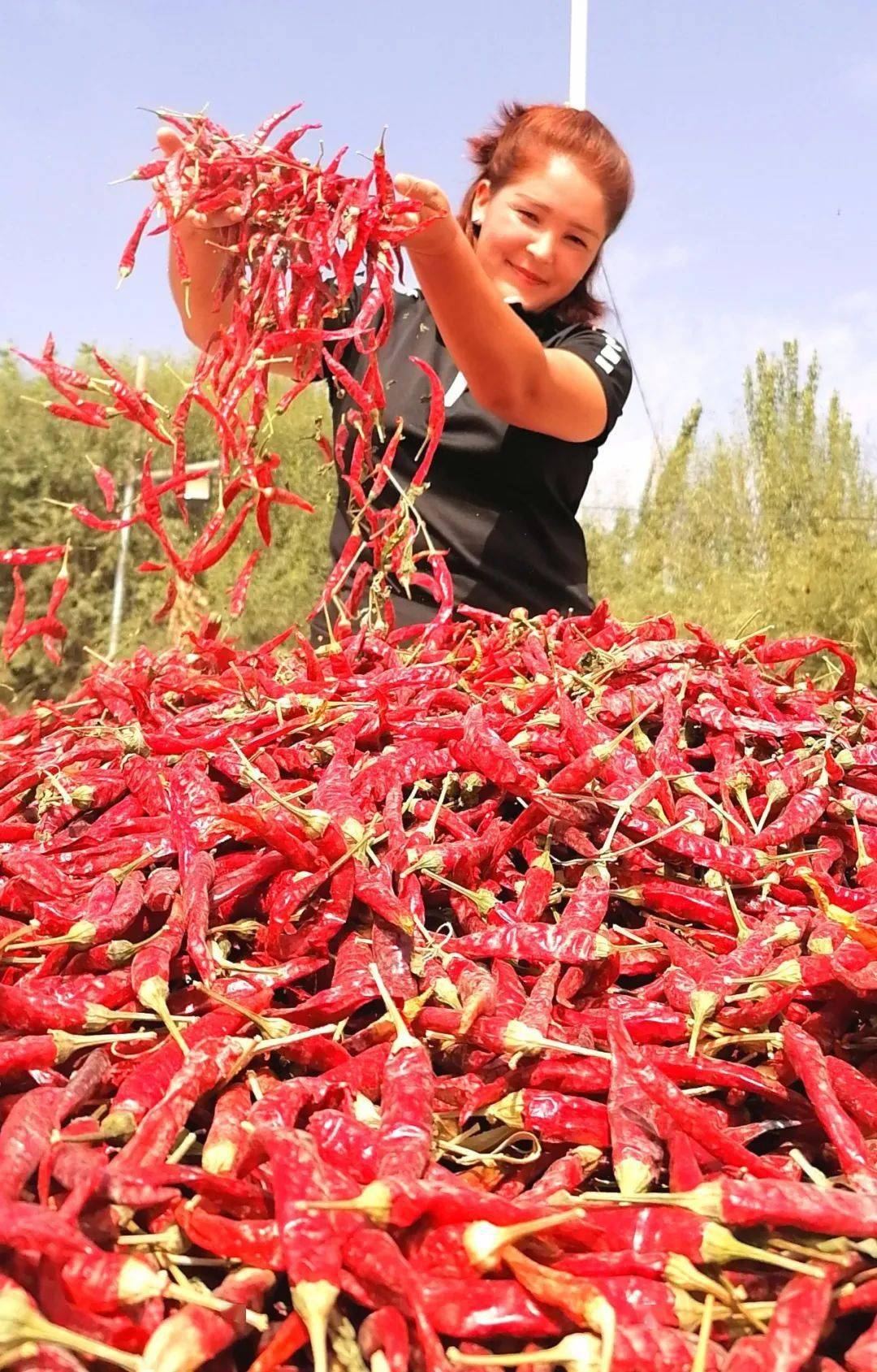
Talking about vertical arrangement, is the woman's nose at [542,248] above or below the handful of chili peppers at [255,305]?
above

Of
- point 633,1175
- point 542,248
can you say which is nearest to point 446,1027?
point 633,1175

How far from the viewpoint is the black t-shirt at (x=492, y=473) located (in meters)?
3.58

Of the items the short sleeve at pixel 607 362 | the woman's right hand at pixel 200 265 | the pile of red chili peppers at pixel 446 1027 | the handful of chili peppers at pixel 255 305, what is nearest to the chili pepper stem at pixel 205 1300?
the pile of red chili peppers at pixel 446 1027

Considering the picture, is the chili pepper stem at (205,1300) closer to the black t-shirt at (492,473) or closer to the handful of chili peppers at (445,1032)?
the handful of chili peppers at (445,1032)

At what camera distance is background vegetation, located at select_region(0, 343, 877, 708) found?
6.54m

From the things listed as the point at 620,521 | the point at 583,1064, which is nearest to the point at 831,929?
the point at 583,1064

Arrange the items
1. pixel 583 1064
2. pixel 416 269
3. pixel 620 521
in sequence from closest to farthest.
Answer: pixel 583 1064, pixel 416 269, pixel 620 521

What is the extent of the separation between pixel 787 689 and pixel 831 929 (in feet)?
3.10

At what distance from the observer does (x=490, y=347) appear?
2.86m

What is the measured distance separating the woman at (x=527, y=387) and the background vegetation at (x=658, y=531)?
3.12 ft

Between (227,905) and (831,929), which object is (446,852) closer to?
(227,905)

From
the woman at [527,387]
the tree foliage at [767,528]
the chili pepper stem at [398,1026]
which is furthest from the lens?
the tree foliage at [767,528]

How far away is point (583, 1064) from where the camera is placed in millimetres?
1170

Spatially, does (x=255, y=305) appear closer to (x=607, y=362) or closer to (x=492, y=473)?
(x=492, y=473)
